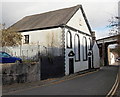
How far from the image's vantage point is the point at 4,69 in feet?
47.9

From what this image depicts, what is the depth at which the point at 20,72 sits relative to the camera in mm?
16078

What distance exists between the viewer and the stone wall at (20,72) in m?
14.6

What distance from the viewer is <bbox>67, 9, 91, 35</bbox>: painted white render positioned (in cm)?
2902

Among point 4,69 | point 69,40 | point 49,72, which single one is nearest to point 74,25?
point 69,40

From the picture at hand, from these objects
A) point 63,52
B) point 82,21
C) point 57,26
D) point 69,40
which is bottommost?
point 63,52

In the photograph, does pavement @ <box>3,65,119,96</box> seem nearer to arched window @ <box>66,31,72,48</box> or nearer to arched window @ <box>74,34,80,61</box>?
arched window @ <box>66,31,72,48</box>

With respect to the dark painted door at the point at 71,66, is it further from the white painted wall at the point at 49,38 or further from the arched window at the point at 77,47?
the white painted wall at the point at 49,38

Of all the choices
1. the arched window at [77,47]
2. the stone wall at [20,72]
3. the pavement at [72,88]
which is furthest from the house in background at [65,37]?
the pavement at [72,88]

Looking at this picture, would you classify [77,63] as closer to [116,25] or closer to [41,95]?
[116,25]

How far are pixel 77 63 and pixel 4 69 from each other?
17.1 m

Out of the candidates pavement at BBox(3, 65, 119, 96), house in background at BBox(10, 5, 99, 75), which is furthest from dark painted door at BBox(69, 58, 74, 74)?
pavement at BBox(3, 65, 119, 96)

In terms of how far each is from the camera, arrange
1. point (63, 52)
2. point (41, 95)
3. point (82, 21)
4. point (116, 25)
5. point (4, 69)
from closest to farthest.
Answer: point (41, 95) < point (116, 25) < point (4, 69) < point (63, 52) < point (82, 21)

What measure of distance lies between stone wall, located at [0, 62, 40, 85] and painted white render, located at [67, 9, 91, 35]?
454 inches

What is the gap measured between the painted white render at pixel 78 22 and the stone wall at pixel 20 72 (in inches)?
454
